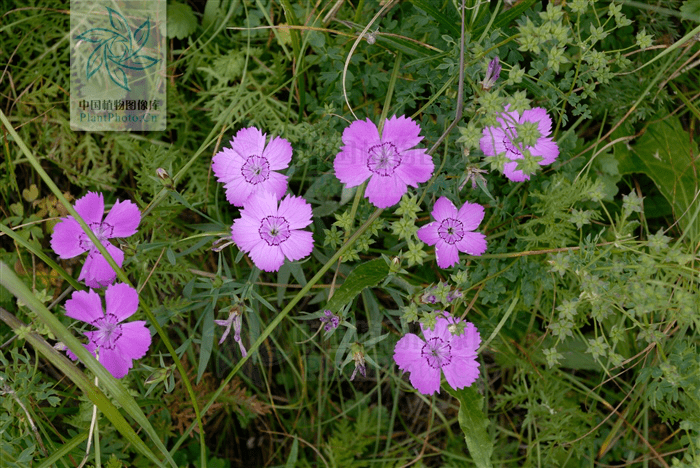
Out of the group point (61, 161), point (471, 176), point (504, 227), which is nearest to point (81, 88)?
point (61, 161)

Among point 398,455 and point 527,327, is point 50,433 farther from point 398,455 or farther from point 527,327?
point 527,327

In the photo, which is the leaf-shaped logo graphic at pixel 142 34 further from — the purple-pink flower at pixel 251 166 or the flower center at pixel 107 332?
the flower center at pixel 107 332

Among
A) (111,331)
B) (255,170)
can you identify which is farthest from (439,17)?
(111,331)

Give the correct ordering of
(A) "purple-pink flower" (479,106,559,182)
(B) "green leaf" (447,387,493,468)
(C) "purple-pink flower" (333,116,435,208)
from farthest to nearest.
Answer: (B) "green leaf" (447,387,493,468), (A) "purple-pink flower" (479,106,559,182), (C) "purple-pink flower" (333,116,435,208)

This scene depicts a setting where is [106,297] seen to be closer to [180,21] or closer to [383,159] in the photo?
[383,159]

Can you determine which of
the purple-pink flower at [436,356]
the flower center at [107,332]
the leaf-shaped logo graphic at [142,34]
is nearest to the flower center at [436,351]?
the purple-pink flower at [436,356]

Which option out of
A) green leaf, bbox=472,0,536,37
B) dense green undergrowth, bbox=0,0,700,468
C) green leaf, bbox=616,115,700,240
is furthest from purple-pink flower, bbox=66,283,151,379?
green leaf, bbox=616,115,700,240

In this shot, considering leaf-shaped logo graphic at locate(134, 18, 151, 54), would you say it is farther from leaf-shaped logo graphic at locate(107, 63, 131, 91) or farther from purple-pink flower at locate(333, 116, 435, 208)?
purple-pink flower at locate(333, 116, 435, 208)
